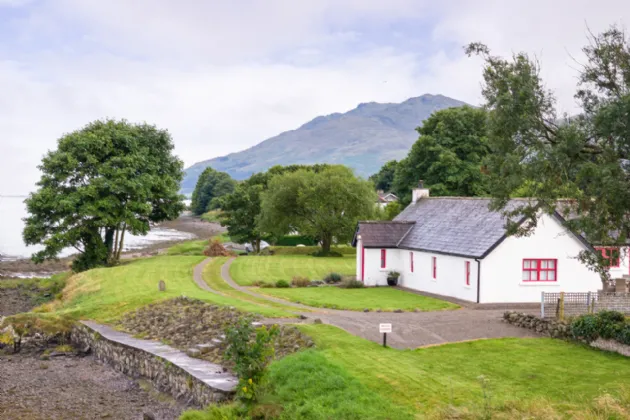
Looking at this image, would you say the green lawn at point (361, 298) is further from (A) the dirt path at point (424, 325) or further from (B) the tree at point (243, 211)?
(B) the tree at point (243, 211)

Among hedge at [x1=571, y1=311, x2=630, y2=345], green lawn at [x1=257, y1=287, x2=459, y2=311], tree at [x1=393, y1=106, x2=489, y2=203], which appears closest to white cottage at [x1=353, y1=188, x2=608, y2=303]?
green lawn at [x1=257, y1=287, x2=459, y2=311]

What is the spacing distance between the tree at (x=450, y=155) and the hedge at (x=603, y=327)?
120 feet

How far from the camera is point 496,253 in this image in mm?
33781

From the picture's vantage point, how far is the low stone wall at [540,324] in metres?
24.9

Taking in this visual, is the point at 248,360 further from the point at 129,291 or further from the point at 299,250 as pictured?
the point at 299,250

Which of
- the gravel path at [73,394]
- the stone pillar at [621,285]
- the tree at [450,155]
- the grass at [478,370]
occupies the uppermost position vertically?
the tree at [450,155]

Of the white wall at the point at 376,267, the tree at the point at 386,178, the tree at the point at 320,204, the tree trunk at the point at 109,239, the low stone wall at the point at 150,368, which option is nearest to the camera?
the low stone wall at the point at 150,368

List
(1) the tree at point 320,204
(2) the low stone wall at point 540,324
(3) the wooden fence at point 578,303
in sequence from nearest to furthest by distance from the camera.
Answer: (2) the low stone wall at point 540,324
(3) the wooden fence at point 578,303
(1) the tree at point 320,204

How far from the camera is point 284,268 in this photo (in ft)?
166

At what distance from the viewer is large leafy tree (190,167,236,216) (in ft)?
524

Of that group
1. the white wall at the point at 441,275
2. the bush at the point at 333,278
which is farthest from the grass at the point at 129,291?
the white wall at the point at 441,275

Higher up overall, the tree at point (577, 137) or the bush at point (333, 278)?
the tree at point (577, 137)

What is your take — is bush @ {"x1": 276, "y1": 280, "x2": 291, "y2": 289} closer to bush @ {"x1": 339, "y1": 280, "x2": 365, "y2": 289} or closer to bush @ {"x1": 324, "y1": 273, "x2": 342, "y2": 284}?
bush @ {"x1": 324, "y1": 273, "x2": 342, "y2": 284}

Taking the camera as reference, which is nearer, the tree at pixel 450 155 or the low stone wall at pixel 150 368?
the low stone wall at pixel 150 368
